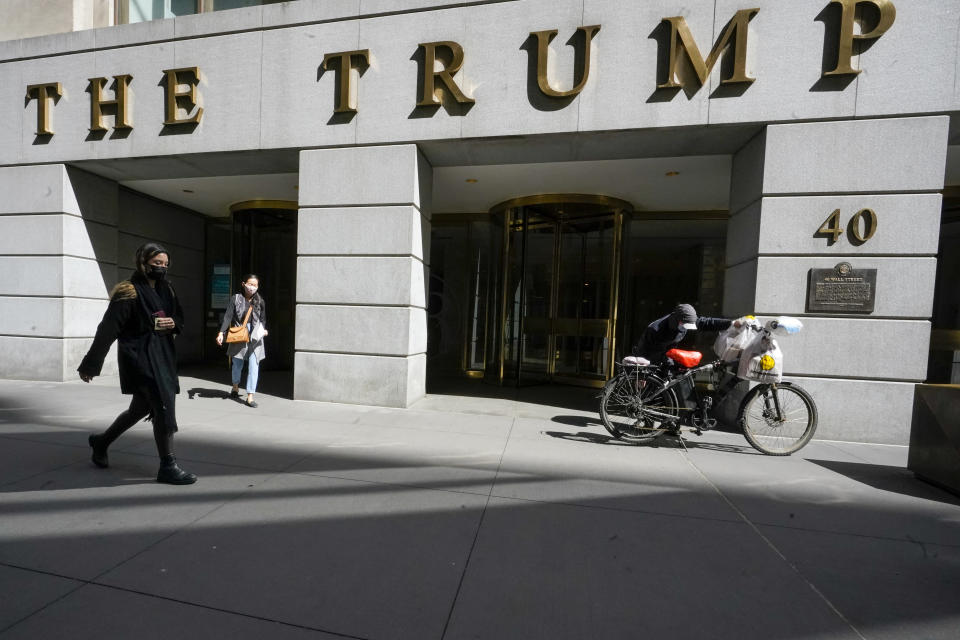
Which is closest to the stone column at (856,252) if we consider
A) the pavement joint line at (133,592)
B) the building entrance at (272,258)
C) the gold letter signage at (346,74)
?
the gold letter signage at (346,74)

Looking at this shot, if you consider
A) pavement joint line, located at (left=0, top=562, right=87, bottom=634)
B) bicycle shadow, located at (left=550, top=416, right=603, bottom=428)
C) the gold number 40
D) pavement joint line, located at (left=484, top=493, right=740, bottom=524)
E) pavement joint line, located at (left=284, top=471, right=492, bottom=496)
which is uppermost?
the gold number 40

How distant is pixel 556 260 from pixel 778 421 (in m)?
5.25

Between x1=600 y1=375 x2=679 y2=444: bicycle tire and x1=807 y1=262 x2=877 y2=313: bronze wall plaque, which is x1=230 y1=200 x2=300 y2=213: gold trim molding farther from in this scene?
x1=807 y1=262 x2=877 y2=313: bronze wall plaque

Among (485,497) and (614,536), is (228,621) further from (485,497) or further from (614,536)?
(614,536)

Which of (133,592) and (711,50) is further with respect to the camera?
(711,50)

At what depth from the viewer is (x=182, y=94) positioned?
6.18m

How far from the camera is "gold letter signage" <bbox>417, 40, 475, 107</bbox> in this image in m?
5.44

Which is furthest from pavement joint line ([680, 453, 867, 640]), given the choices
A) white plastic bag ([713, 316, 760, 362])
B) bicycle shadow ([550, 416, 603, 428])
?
bicycle shadow ([550, 416, 603, 428])

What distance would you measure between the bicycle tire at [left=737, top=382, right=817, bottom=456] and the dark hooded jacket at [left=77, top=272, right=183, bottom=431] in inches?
198

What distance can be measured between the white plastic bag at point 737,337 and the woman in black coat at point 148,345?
4.81 metres

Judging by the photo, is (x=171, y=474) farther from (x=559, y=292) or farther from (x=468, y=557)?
(x=559, y=292)

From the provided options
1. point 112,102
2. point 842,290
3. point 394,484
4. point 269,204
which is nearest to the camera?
point 394,484

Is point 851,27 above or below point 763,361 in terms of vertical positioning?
above

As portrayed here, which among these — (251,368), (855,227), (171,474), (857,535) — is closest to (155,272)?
(171,474)
